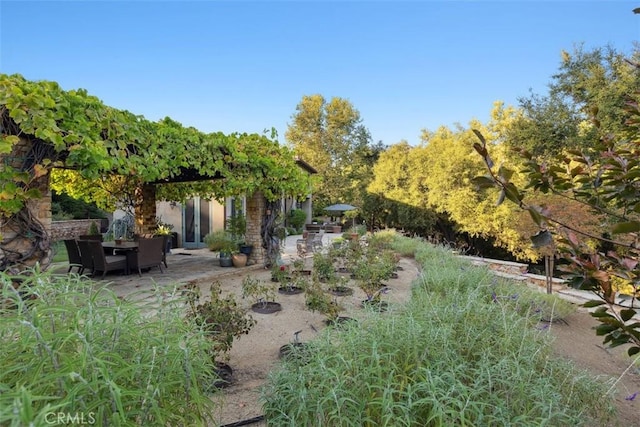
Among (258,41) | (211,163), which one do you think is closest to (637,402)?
(211,163)

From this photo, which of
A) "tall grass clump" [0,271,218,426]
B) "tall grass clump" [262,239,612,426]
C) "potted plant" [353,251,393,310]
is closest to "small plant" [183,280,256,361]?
"tall grass clump" [262,239,612,426]

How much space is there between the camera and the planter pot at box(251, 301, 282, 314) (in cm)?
530

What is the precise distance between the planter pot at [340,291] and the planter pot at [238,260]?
10.9ft

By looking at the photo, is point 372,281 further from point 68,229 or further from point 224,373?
point 68,229

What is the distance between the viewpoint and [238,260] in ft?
29.0

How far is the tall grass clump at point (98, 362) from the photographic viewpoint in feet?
3.56

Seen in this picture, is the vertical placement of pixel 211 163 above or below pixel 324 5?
below

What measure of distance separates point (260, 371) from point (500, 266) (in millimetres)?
9125

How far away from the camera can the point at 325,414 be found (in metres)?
1.83

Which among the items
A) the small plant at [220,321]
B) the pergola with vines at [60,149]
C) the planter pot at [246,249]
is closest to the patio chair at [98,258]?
the pergola with vines at [60,149]

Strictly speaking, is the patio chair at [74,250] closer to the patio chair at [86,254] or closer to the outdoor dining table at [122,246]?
the patio chair at [86,254]

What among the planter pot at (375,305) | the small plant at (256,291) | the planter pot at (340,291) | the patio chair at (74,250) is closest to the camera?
the planter pot at (375,305)

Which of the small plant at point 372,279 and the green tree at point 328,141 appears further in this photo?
the green tree at point 328,141

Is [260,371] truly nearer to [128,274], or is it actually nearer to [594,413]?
[594,413]
